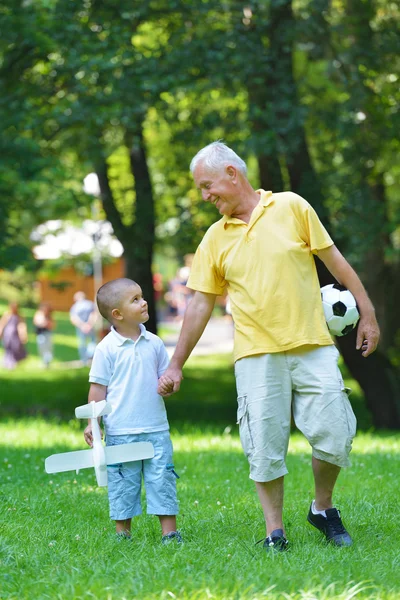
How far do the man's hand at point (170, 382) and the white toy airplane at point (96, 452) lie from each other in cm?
29

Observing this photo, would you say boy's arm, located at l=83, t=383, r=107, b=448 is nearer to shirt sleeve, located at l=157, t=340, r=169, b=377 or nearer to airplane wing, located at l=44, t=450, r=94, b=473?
airplane wing, located at l=44, t=450, r=94, b=473

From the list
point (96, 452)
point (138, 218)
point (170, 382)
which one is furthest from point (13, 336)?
point (96, 452)

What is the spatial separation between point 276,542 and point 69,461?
3.66 ft

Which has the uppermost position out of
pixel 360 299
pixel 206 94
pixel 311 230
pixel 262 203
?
pixel 206 94

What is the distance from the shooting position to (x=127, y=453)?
4961 millimetres

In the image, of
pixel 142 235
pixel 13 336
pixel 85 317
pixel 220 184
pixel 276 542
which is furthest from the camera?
pixel 85 317

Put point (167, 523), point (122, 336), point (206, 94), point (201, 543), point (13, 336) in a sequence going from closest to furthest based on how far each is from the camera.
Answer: point (201, 543), point (167, 523), point (122, 336), point (206, 94), point (13, 336)

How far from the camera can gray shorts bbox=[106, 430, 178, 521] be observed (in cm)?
511

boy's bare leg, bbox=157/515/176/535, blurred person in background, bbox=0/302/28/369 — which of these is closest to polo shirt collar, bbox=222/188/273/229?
boy's bare leg, bbox=157/515/176/535

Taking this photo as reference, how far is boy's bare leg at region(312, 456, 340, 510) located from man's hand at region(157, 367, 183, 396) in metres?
0.81

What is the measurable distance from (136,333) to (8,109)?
7.88 meters

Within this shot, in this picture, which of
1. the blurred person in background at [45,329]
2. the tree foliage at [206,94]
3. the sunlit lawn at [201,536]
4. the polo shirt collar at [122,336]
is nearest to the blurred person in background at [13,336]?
the blurred person in background at [45,329]

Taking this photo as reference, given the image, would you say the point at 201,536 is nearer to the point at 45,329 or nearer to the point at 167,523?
the point at 167,523

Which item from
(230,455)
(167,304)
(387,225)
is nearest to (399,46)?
(387,225)
